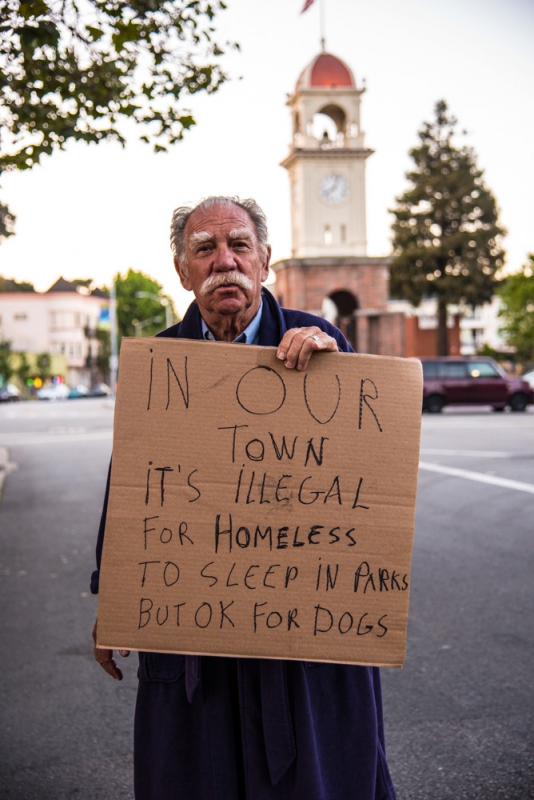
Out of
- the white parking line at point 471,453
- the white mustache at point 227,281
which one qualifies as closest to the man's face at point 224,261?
the white mustache at point 227,281

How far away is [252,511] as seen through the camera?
2.23 meters

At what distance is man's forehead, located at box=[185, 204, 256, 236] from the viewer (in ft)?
8.20

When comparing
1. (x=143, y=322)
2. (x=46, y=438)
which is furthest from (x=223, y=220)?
(x=143, y=322)

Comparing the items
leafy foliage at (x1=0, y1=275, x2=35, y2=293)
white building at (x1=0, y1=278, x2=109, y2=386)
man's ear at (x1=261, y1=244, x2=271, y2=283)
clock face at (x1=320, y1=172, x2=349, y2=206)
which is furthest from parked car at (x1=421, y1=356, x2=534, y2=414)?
leafy foliage at (x1=0, y1=275, x2=35, y2=293)

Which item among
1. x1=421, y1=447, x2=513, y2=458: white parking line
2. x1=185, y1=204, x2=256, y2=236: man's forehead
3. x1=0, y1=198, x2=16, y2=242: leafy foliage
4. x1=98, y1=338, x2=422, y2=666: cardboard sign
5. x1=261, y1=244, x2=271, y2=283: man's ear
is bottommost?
x1=421, y1=447, x2=513, y2=458: white parking line

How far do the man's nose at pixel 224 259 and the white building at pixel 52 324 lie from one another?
101218 millimetres

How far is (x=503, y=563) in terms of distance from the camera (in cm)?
702

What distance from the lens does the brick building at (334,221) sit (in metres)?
42.8

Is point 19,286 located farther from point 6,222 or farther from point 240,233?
point 240,233

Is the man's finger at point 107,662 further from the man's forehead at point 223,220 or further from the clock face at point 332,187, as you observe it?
the clock face at point 332,187

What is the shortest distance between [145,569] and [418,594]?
433 centimetres

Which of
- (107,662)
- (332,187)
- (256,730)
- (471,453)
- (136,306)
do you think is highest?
(332,187)

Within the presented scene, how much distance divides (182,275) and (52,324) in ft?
344

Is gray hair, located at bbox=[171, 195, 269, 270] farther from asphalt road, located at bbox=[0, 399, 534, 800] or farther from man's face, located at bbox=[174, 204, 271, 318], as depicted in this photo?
asphalt road, located at bbox=[0, 399, 534, 800]
